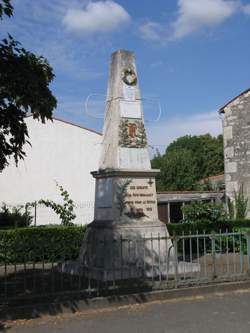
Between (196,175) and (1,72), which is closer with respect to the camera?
(1,72)

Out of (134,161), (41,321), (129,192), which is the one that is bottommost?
(41,321)

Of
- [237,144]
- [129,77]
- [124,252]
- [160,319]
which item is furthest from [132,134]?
[237,144]

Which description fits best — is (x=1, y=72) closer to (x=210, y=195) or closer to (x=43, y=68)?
(x=43, y=68)

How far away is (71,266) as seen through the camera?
989 centimetres

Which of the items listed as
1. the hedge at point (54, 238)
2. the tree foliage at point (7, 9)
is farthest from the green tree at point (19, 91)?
the hedge at point (54, 238)

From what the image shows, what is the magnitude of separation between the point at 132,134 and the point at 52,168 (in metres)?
16.8

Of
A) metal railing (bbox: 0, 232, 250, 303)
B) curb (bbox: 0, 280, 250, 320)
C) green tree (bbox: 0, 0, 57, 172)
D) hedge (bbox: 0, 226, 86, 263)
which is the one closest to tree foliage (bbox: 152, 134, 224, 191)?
hedge (bbox: 0, 226, 86, 263)

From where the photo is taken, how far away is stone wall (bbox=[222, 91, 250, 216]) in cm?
1719

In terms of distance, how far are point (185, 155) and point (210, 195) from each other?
26.4 m

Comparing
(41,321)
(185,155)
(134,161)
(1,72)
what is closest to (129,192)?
(134,161)

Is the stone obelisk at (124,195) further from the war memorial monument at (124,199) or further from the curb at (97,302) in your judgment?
the curb at (97,302)

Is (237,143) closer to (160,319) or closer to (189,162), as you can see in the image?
(160,319)

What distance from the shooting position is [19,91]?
5594 millimetres

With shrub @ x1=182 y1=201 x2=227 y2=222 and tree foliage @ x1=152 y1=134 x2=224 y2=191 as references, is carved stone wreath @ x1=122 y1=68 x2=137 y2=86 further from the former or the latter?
tree foliage @ x1=152 y1=134 x2=224 y2=191
